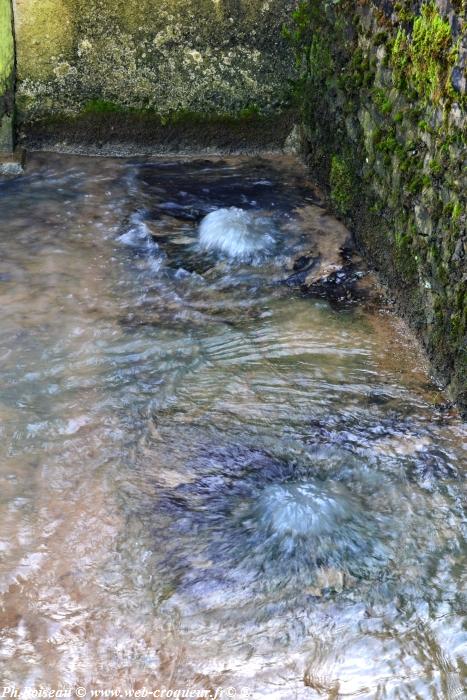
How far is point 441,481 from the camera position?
294 cm

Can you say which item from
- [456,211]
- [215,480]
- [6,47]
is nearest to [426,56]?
[456,211]

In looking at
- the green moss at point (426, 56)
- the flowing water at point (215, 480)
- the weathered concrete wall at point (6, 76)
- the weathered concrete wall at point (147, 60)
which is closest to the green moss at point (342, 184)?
the flowing water at point (215, 480)

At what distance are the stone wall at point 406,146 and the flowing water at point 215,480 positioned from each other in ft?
0.82

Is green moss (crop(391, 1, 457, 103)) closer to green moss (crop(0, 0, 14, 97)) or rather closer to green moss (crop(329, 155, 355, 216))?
green moss (crop(329, 155, 355, 216))

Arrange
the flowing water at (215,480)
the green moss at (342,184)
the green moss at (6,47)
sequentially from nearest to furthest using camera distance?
the flowing water at (215,480) → the green moss at (342,184) → the green moss at (6,47)

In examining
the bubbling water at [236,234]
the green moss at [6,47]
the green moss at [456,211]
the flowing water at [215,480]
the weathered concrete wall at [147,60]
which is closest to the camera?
the flowing water at [215,480]

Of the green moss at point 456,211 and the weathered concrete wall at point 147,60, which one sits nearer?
the green moss at point 456,211

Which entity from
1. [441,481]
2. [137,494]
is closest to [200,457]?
[137,494]

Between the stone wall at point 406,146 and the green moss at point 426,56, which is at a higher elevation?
the green moss at point 426,56

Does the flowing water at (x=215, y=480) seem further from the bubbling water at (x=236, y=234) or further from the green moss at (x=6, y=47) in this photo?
the green moss at (x=6, y=47)

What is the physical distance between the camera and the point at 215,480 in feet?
9.60

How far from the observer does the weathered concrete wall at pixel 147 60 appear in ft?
18.0

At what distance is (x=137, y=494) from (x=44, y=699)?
0.81m

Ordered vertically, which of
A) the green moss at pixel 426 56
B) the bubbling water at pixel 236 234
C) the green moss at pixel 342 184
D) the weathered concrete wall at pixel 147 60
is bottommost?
the bubbling water at pixel 236 234
